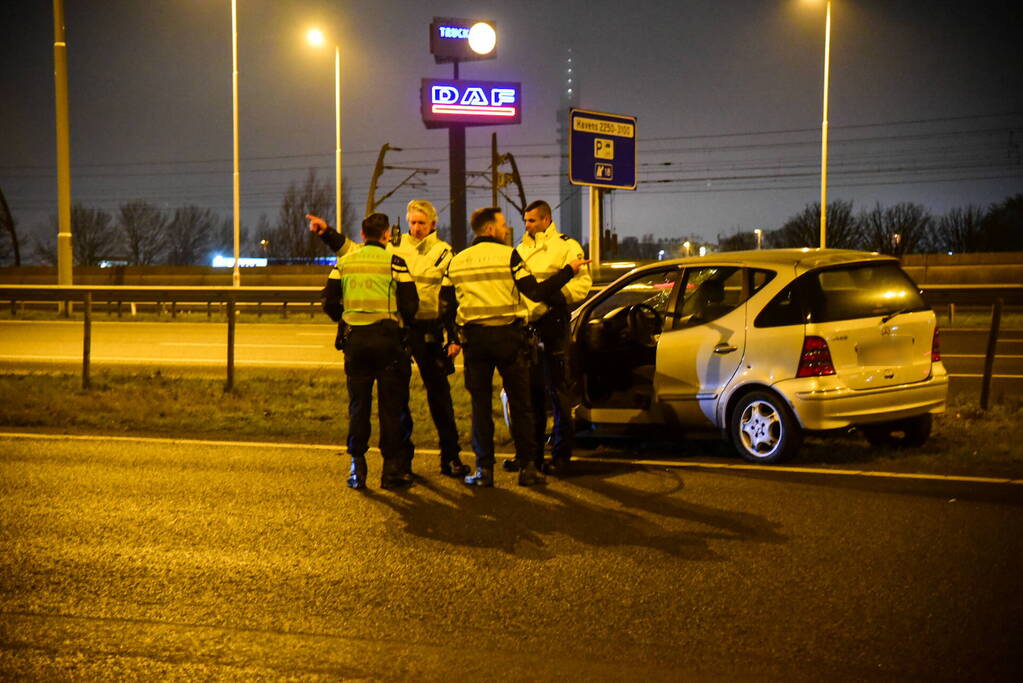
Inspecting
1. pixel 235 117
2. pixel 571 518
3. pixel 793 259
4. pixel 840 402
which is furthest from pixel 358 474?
pixel 235 117

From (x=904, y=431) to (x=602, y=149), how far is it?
5421 mm

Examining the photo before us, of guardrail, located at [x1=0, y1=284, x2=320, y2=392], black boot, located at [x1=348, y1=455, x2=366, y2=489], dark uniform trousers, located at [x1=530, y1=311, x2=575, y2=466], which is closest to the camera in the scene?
black boot, located at [x1=348, y1=455, x2=366, y2=489]

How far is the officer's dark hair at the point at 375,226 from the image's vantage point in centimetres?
721

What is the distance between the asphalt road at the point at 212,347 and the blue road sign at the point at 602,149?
464 centimetres

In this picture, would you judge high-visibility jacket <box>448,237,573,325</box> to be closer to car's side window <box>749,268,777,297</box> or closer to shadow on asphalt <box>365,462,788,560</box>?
shadow on asphalt <box>365,462,788,560</box>

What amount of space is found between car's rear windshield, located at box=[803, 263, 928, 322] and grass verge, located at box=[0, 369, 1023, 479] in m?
1.09

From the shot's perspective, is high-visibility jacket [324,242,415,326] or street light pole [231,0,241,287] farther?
street light pole [231,0,241,287]

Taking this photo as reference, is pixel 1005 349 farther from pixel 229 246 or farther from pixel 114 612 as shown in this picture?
pixel 229 246

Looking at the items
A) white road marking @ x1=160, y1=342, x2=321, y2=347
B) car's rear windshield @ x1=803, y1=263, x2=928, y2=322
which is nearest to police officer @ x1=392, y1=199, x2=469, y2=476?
car's rear windshield @ x1=803, y1=263, x2=928, y2=322

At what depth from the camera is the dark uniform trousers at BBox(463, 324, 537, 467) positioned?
7109mm

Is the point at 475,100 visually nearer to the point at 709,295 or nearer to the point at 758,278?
the point at 709,295

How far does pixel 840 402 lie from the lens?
24.1 feet

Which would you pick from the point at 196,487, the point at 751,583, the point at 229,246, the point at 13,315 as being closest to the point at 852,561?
the point at 751,583

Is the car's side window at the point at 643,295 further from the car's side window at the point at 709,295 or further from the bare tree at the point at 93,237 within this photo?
the bare tree at the point at 93,237
